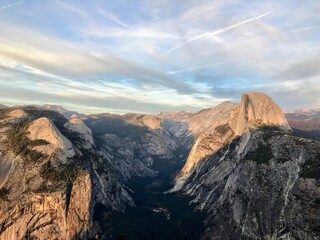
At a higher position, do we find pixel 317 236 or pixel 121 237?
pixel 121 237

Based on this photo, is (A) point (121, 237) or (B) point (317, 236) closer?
(A) point (121, 237)
